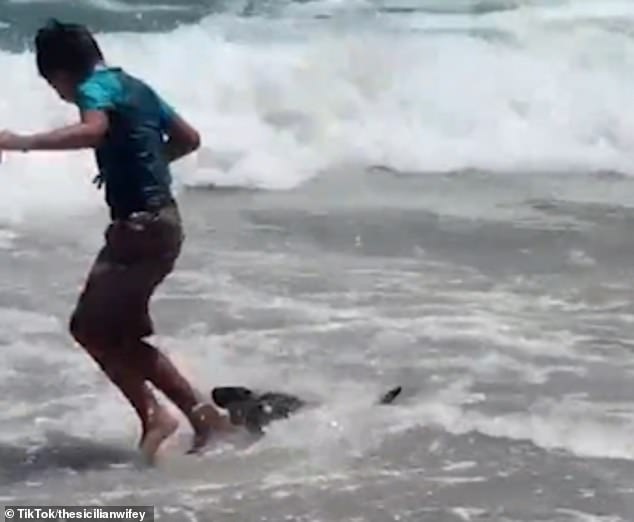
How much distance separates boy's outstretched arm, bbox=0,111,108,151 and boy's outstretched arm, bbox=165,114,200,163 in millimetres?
399

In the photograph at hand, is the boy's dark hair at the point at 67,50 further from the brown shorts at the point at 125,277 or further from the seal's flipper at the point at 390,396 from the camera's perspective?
the seal's flipper at the point at 390,396

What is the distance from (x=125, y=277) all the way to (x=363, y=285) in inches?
115

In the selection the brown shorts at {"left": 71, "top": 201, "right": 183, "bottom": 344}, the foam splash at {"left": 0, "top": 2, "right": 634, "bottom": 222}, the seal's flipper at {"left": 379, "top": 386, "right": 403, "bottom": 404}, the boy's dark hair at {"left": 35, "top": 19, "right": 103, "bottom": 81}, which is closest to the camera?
the boy's dark hair at {"left": 35, "top": 19, "right": 103, "bottom": 81}

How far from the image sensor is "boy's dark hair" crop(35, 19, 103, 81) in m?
5.37

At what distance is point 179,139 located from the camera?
224 inches

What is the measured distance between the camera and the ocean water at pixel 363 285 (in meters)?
5.60

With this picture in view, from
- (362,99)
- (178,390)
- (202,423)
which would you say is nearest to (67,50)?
(178,390)

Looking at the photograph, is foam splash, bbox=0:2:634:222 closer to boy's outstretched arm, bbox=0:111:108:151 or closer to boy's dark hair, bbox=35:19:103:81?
boy's dark hair, bbox=35:19:103:81

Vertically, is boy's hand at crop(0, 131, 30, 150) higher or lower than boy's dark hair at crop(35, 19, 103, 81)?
lower

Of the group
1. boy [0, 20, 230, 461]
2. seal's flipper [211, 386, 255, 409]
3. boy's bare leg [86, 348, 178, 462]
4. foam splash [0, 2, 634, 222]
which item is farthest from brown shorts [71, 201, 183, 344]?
foam splash [0, 2, 634, 222]

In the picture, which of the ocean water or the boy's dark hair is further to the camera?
the ocean water

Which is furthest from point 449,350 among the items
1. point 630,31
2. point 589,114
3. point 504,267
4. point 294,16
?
point 294,16

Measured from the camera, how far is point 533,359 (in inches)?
277

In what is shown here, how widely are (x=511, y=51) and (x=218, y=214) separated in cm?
828
